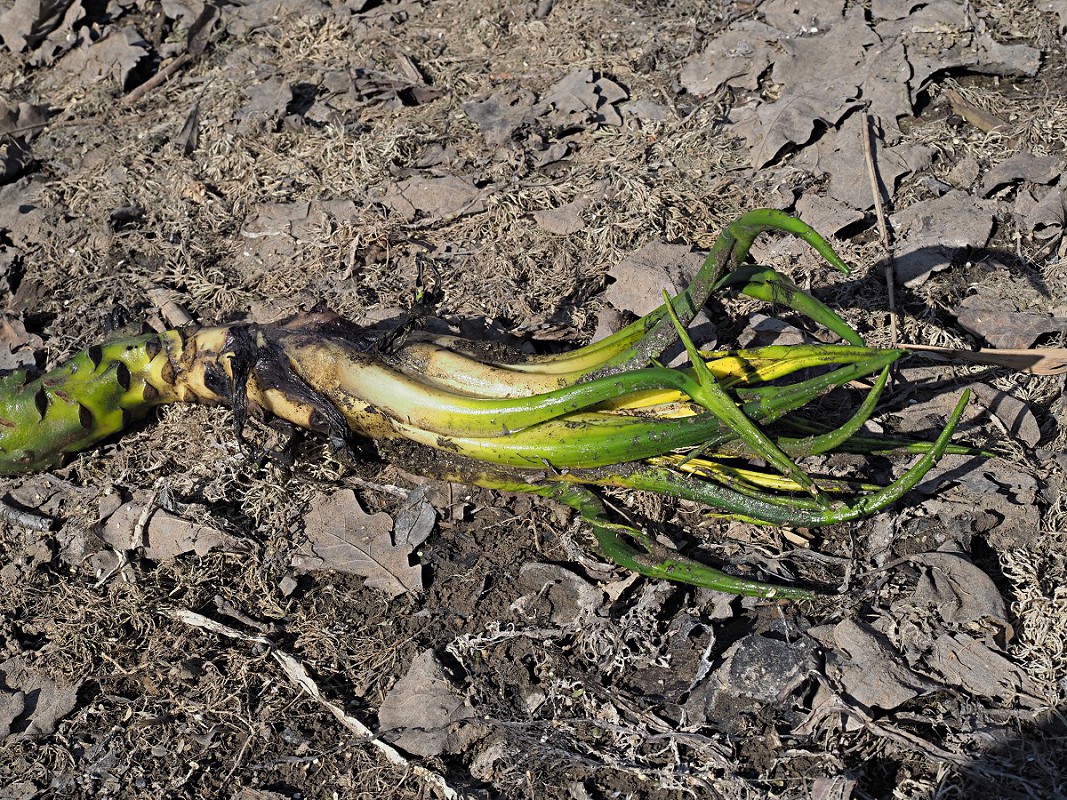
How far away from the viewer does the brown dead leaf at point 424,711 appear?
2.29m

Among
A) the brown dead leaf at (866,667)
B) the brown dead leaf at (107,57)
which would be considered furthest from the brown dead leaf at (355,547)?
the brown dead leaf at (107,57)

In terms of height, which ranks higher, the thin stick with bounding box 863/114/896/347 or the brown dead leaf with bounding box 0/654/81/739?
the thin stick with bounding box 863/114/896/347

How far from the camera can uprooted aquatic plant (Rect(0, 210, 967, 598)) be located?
2.33m

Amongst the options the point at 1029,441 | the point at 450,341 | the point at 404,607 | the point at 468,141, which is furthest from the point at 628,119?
the point at 404,607

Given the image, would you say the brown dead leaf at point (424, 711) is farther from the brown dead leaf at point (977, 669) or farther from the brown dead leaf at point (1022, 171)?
the brown dead leaf at point (1022, 171)

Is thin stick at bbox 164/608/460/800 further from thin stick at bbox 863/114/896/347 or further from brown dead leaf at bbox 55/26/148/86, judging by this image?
brown dead leaf at bbox 55/26/148/86

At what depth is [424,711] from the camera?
2348 mm

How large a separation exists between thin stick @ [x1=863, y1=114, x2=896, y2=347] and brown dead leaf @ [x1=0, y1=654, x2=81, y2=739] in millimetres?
2611

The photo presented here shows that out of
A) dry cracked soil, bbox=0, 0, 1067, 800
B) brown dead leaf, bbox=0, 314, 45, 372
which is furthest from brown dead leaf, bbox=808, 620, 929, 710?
brown dead leaf, bbox=0, 314, 45, 372

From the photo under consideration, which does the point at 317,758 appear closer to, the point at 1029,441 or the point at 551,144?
the point at 1029,441

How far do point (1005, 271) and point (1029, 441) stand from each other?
2.29 feet

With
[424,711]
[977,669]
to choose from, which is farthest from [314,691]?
[977,669]

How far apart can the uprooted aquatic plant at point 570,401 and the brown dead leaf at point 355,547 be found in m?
0.22

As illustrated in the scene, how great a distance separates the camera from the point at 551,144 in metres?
3.76
